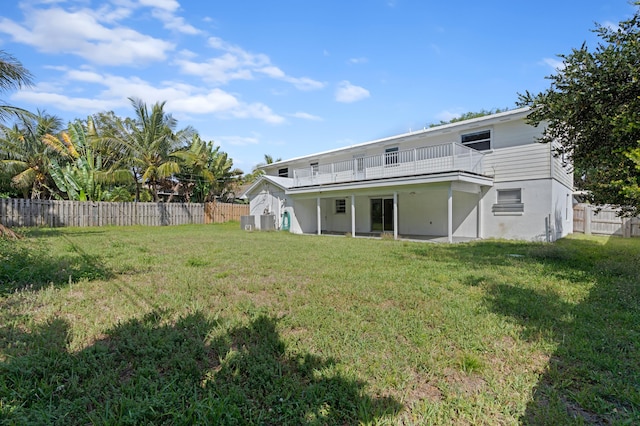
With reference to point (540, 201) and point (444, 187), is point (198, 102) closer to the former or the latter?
point (444, 187)

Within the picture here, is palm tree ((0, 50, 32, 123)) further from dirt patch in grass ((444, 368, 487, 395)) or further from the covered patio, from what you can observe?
dirt patch in grass ((444, 368, 487, 395))

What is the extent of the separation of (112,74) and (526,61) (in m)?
16.0

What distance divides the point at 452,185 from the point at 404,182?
1933 millimetres

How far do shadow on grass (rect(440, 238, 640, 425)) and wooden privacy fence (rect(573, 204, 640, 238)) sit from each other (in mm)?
11849

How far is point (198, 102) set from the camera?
57.3 ft

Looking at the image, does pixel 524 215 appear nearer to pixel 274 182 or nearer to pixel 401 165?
pixel 401 165

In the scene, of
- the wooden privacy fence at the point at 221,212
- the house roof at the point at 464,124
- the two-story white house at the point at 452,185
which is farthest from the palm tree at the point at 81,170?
the house roof at the point at 464,124

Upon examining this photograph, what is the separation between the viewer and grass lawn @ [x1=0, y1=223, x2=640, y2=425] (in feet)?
7.55

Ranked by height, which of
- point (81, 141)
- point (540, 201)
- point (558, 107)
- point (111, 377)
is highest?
point (81, 141)

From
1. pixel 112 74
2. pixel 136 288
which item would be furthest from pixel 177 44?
pixel 136 288

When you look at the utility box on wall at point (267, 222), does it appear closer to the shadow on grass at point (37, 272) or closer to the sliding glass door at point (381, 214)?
the sliding glass door at point (381, 214)

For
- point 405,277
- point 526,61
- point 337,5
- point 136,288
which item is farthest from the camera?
point 526,61

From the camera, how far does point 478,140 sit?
13953 millimetres

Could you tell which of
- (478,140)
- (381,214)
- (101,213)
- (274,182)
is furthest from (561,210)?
(101,213)
